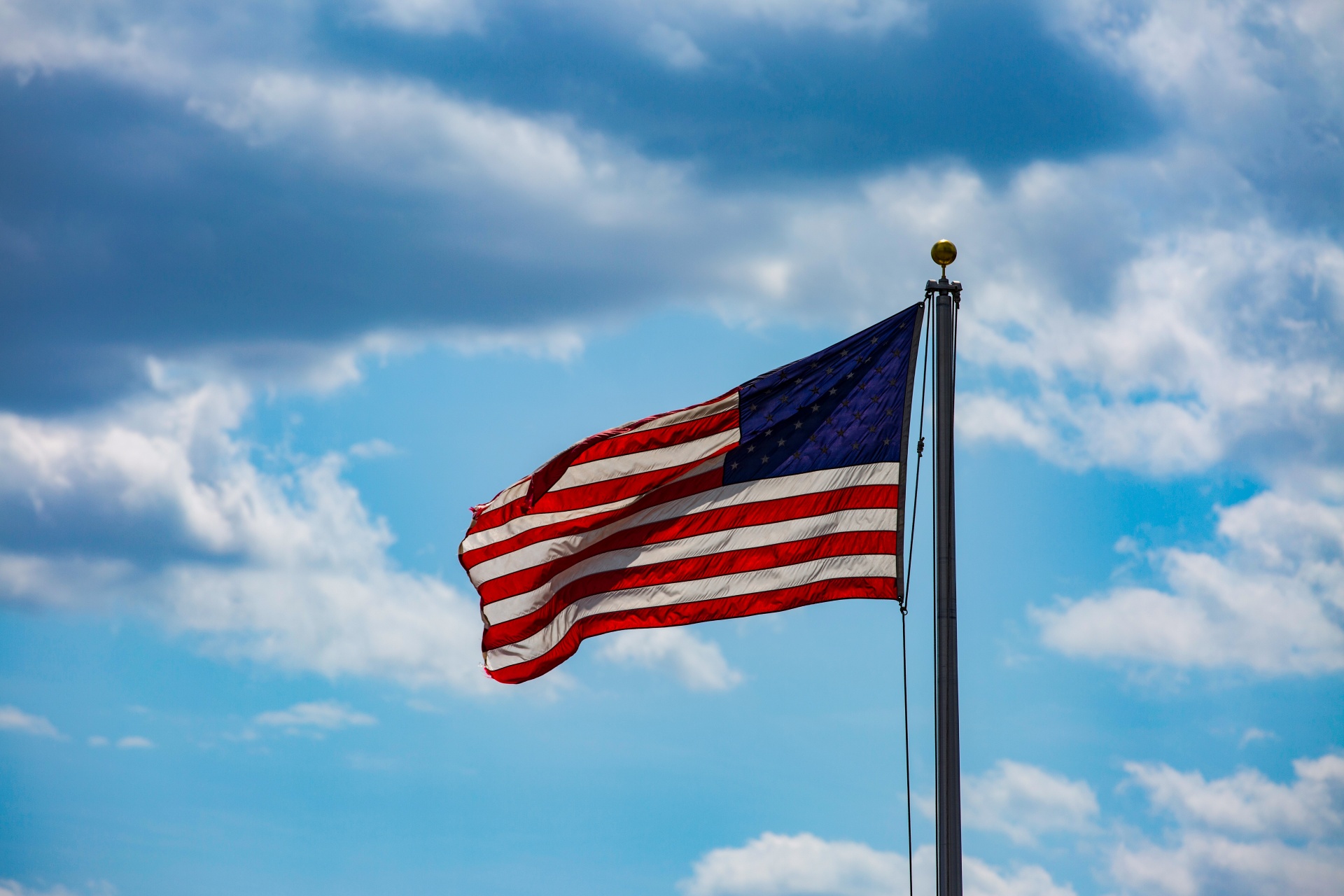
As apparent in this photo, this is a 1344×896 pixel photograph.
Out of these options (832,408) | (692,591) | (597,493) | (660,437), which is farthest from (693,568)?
(832,408)

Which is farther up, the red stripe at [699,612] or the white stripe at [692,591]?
the white stripe at [692,591]

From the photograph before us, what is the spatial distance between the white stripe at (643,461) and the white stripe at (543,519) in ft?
0.66

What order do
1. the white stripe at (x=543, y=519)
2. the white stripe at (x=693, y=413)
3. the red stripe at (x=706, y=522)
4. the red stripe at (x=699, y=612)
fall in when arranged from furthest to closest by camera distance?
the white stripe at (x=543, y=519)
the white stripe at (x=693, y=413)
the red stripe at (x=706, y=522)
the red stripe at (x=699, y=612)

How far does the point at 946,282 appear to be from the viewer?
19.6 meters

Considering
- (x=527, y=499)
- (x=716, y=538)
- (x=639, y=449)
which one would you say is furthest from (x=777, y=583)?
(x=527, y=499)

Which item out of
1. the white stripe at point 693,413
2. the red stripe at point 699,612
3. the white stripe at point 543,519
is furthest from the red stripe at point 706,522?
the white stripe at point 693,413

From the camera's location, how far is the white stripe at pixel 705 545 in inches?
816

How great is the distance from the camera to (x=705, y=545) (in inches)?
864

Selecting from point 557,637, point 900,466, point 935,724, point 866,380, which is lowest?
point 935,724

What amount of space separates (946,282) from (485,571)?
9260mm

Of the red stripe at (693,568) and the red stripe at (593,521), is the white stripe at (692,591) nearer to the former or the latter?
the red stripe at (693,568)

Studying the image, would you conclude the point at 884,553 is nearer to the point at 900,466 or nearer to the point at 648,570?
the point at 900,466

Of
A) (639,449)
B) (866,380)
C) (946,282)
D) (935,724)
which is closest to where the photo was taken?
(935,724)

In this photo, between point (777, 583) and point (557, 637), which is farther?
point (557, 637)
